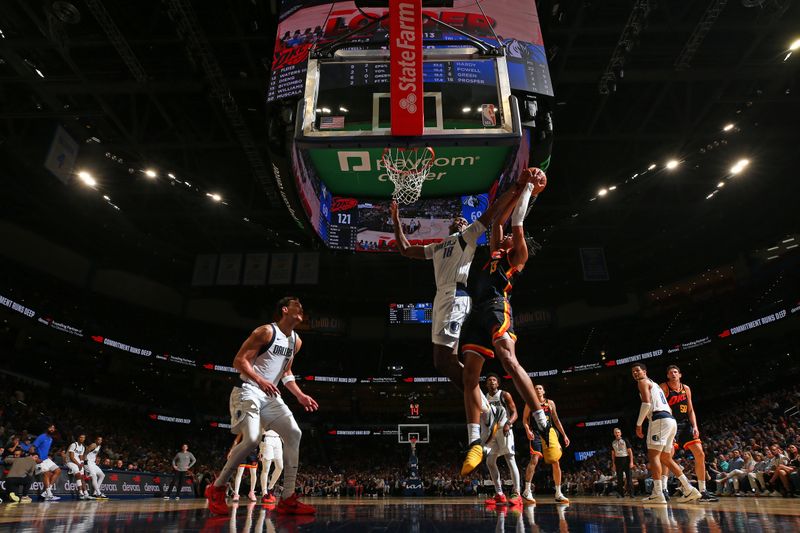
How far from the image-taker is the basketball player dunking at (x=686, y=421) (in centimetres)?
714

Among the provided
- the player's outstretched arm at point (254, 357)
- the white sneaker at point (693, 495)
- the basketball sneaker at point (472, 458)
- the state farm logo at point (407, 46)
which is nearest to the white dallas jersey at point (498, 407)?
the white sneaker at point (693, 495)

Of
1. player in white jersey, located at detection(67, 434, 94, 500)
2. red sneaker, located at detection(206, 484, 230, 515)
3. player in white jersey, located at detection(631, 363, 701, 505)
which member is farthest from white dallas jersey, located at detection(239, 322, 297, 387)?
player in white jersey, located at detection(67, 434, 94, 500)

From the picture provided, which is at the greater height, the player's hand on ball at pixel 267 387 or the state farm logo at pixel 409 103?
the state farm logo at pixel 409 103

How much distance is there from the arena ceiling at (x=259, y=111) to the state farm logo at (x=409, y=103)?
4.25m

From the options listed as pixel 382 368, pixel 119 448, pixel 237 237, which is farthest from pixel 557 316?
pixel 119 448

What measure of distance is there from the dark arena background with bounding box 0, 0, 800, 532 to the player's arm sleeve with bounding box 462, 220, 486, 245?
27.3 inches

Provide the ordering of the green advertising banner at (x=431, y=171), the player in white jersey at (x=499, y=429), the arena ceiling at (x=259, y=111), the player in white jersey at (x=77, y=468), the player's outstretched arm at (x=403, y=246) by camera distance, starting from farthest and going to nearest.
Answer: the player in white jersey at (x=77, y=468), the arena ceiling at (x=259, y=111), the green advertising banner at (x=431, y=171), the player in white jersey at (x=499, y=429), the player's outstretched arm at (x=403, y=246)

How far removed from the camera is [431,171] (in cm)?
1084

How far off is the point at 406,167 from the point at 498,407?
510cm

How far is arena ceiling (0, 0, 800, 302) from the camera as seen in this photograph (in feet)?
38.5

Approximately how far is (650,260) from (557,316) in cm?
637

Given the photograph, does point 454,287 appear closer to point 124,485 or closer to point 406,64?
point 406,64

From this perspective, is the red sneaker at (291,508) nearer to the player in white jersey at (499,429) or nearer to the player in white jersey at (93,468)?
the player in white jersey at (499,429)

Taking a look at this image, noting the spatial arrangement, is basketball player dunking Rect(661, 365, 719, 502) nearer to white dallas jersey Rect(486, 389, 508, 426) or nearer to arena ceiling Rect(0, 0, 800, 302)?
white dallas jersey Rect(486, 389, 508, 426)
